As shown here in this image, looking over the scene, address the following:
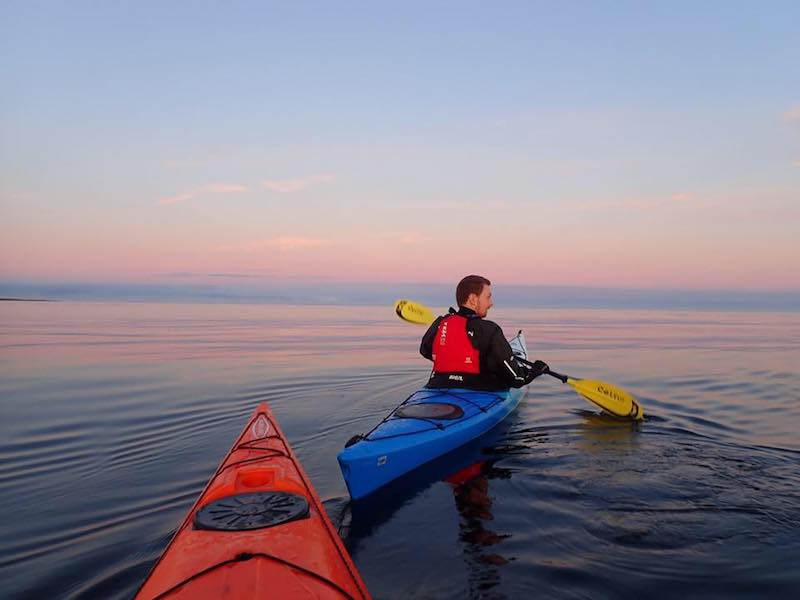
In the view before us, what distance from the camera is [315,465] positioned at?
6.00 m

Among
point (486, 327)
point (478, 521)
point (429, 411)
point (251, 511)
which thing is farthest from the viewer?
point (486, 327)

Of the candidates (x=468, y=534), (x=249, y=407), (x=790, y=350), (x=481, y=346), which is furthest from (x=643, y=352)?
(x=468, y=534)

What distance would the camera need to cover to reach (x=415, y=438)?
18.1ft

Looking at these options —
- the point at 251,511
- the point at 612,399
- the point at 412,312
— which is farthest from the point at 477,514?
the point at 412,312

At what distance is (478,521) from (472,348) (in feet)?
9.65

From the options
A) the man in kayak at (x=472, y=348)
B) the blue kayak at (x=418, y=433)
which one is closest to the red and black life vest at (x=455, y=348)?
the man in kayak at (x=472, y=348)

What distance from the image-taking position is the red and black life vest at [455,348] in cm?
704

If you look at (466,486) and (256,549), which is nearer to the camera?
(256,549)

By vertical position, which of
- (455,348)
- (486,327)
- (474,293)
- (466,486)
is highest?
(474,293)

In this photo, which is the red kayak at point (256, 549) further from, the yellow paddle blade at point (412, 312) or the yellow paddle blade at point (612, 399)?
the yellow paddle blade at point (412, 312)

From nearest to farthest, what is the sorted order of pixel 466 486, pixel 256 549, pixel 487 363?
1. pixel 256 549
2. pixel 466 486
3. pixel 487 363

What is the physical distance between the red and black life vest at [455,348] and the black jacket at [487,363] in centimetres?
6

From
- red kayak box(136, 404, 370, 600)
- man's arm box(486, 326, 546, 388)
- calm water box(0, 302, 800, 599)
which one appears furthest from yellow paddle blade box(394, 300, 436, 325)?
red kayak box(136, 404, 370, 600)

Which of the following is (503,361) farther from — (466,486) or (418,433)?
(466,486)
